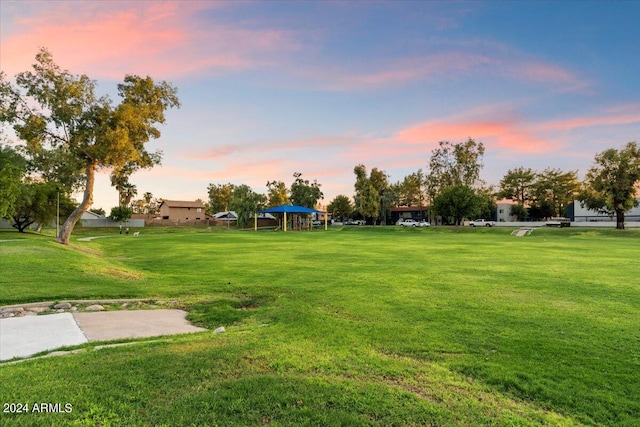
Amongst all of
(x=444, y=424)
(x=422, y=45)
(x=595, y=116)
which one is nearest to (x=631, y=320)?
(x=444, y=424)

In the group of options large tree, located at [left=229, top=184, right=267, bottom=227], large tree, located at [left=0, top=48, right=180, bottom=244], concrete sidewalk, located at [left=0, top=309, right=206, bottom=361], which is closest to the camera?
concrete sidewalk, located at [left=0, top=309, right=206, bottom=361]

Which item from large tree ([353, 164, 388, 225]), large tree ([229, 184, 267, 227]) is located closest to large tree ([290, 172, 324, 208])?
large tree ([353, 164, 388, 225])

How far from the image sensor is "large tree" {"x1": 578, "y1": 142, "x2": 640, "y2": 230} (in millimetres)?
41844

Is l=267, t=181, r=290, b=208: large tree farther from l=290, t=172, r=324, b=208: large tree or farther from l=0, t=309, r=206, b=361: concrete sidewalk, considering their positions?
l=0, t=309, r=206, b=361: concrete sidewalk

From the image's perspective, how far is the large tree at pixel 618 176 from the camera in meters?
41.8

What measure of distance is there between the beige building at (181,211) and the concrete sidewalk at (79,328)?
2694 inches

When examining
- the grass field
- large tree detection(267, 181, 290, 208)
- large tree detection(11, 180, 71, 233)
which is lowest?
the grass field

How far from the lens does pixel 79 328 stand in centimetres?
567

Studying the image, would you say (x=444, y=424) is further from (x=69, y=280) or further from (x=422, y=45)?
(x=422, y=45)

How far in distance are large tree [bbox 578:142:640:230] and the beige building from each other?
67.3m

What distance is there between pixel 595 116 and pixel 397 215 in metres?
66.7

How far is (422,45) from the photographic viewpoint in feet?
61.5

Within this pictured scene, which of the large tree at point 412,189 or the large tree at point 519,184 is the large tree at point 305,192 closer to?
the large tree at point 412,189

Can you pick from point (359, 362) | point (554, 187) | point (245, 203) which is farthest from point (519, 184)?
point (359, 362)
